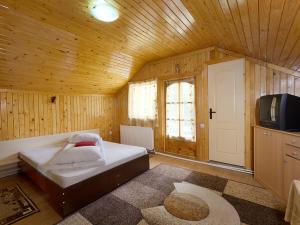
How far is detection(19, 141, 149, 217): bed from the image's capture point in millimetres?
1814

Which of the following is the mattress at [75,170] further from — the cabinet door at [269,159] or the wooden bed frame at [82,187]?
the cabinet door at [269,159]

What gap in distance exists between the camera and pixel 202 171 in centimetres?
299

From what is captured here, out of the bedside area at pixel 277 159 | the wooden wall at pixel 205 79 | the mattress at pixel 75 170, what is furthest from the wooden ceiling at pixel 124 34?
the mattress at pixel 75 170

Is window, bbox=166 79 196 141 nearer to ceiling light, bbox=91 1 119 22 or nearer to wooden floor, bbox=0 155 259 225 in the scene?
wooden floor, bbox=0 155 259 225

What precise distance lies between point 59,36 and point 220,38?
2.63m

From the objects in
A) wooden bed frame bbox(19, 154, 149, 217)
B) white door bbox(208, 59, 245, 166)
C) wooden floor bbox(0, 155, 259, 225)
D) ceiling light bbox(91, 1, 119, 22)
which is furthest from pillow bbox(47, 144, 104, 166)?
white door bbox(208, 59, 245, 166)

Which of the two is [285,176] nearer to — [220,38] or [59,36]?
[220,38]

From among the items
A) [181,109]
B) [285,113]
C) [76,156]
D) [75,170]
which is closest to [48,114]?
[76,156]

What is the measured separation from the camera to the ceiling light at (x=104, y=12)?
1.97 metres

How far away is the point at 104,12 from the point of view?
2.05m

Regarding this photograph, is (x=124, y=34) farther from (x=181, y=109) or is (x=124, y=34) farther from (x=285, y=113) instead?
(x=285, y=113)

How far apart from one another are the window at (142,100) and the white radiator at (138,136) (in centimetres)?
32

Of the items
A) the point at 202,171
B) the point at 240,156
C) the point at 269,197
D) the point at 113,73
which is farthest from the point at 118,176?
the point at 113,73

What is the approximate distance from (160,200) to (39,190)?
179 cm
